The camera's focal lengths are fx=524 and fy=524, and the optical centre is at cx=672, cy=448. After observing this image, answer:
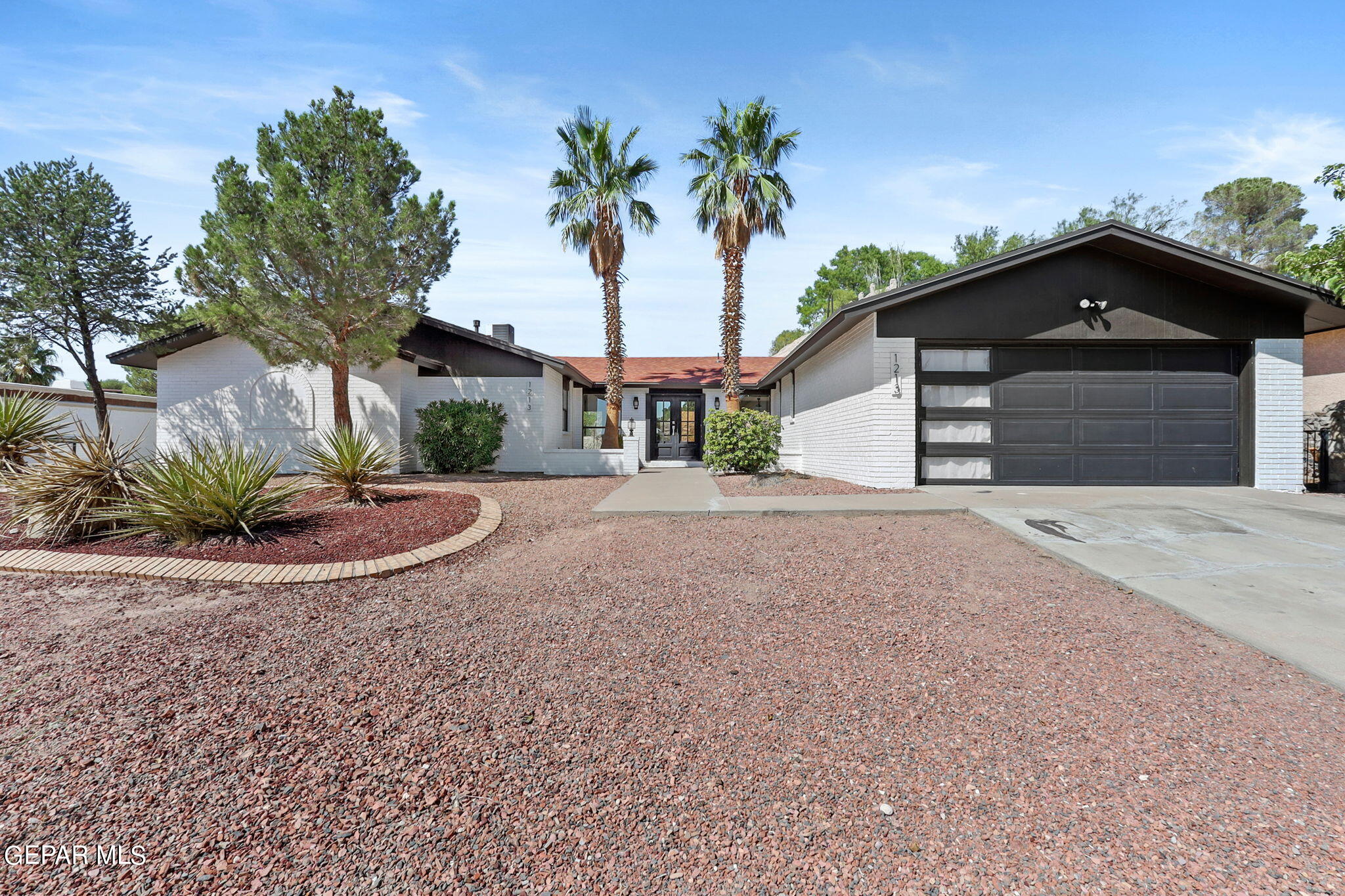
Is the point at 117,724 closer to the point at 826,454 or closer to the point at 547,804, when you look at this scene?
the point at 547,804

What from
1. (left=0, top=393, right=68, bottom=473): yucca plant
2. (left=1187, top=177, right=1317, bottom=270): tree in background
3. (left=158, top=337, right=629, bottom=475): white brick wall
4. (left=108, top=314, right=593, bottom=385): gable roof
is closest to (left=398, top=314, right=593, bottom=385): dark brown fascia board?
(left=108, top=314, right=593, bottom=385): gable roof

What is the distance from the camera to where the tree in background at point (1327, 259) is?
25.2 ft

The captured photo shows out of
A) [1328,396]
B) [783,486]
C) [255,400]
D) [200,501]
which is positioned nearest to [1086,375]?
[783,486]

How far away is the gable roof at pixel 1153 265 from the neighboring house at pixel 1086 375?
0.04 m

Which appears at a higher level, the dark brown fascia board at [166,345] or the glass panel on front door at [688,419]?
the dark brown fascia board at [166,345]

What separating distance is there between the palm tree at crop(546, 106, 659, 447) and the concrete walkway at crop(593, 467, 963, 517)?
8185 mm

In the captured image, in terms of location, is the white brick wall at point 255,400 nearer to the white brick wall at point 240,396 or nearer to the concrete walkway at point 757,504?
the white brick wall at point 240,396

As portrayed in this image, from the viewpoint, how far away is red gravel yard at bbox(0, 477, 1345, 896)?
5.30 feet

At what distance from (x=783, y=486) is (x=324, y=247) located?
9.61 m

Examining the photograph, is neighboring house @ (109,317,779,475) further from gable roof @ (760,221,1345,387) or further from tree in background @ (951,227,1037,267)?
tree in background @ (951,227,1037,267)

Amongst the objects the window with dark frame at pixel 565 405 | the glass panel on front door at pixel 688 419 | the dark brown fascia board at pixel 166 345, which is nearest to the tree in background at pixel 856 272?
the glass panel on front door at pixel 688 419

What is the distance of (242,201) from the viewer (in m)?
10.1

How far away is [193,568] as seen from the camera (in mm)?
4043

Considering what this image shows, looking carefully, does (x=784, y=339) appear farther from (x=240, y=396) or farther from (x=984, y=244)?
(x=240, y=396)
